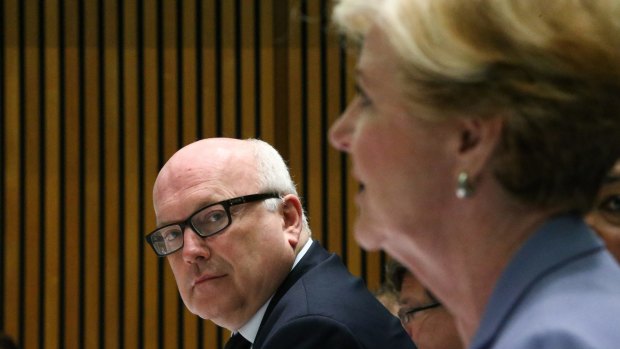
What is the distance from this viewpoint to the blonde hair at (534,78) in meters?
0.97

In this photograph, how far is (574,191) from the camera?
1016mm

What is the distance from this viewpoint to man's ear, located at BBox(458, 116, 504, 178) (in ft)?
3.23

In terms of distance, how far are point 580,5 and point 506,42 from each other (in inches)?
3.3

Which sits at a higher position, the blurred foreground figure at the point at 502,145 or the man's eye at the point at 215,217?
the blurred foreground figure at the point at 502,145

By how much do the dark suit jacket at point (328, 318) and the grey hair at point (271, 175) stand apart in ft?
1.02
